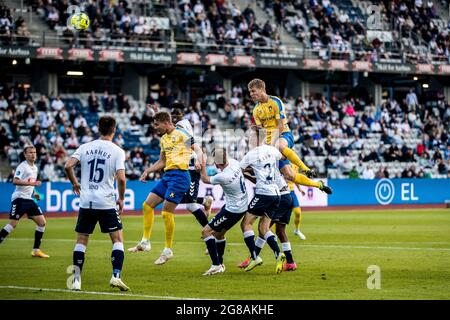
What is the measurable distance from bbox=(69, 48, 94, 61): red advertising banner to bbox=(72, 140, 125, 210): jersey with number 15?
32.8 meters

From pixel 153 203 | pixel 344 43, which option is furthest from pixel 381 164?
pixel 153 203

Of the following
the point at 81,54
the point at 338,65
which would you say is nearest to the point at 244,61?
the point at 338,65

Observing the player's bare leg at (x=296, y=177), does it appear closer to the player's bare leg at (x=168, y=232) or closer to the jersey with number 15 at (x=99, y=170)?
the player's bare leg at (x=168, y=232)

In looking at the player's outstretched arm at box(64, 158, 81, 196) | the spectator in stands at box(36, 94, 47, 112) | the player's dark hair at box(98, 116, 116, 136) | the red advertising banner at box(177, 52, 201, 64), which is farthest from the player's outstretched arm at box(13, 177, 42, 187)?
the red advertising banner at box(177, 52, 201, 64)

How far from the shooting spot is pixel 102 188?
13.2m

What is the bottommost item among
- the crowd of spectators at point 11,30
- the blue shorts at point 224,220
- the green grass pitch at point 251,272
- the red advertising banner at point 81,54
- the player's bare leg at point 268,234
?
the green grass pitch at point 251,272

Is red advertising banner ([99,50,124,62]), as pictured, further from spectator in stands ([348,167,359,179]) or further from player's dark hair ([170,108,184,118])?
player's dark hair ([170,108,184,118])

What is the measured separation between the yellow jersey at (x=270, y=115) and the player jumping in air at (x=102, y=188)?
19.9 ft

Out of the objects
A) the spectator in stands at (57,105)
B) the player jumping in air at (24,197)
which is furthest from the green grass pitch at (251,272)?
the spectator in stands at (57,105)

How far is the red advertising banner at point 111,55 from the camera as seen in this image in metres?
46.2

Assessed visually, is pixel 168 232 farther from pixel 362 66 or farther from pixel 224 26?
pixel 362 66

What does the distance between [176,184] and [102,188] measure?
4.66 meters
